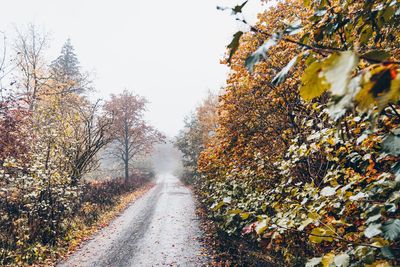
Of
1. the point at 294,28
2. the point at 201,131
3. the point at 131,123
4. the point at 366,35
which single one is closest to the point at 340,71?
the point at 294,28

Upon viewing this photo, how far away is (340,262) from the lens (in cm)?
155

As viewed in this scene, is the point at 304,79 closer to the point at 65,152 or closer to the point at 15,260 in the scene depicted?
the point at 15,260

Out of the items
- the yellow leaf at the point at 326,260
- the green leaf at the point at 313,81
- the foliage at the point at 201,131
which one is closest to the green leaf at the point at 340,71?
the green leaf at the point at 313,81

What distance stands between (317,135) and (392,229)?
1579mm

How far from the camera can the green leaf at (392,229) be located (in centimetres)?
141

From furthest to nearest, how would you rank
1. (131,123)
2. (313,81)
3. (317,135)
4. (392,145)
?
(131,123) → (317,135) → (392,145) → (313,81)

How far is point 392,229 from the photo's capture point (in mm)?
1452

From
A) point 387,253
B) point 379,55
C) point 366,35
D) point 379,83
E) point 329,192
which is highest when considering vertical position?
point 366,35

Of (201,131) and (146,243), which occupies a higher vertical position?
(201,131)

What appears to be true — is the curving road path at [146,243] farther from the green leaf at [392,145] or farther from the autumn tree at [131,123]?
the autumn tree at [131,123]

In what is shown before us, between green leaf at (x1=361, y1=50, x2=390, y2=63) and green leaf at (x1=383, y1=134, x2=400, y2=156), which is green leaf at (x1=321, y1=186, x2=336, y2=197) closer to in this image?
green leaf at (x1=383, y1=134, x2=400, y2=156)

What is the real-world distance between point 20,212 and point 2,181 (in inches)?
47.1

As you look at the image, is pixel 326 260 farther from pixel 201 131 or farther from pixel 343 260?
pixel 201 131

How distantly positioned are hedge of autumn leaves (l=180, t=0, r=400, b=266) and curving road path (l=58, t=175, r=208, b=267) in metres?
1.76
